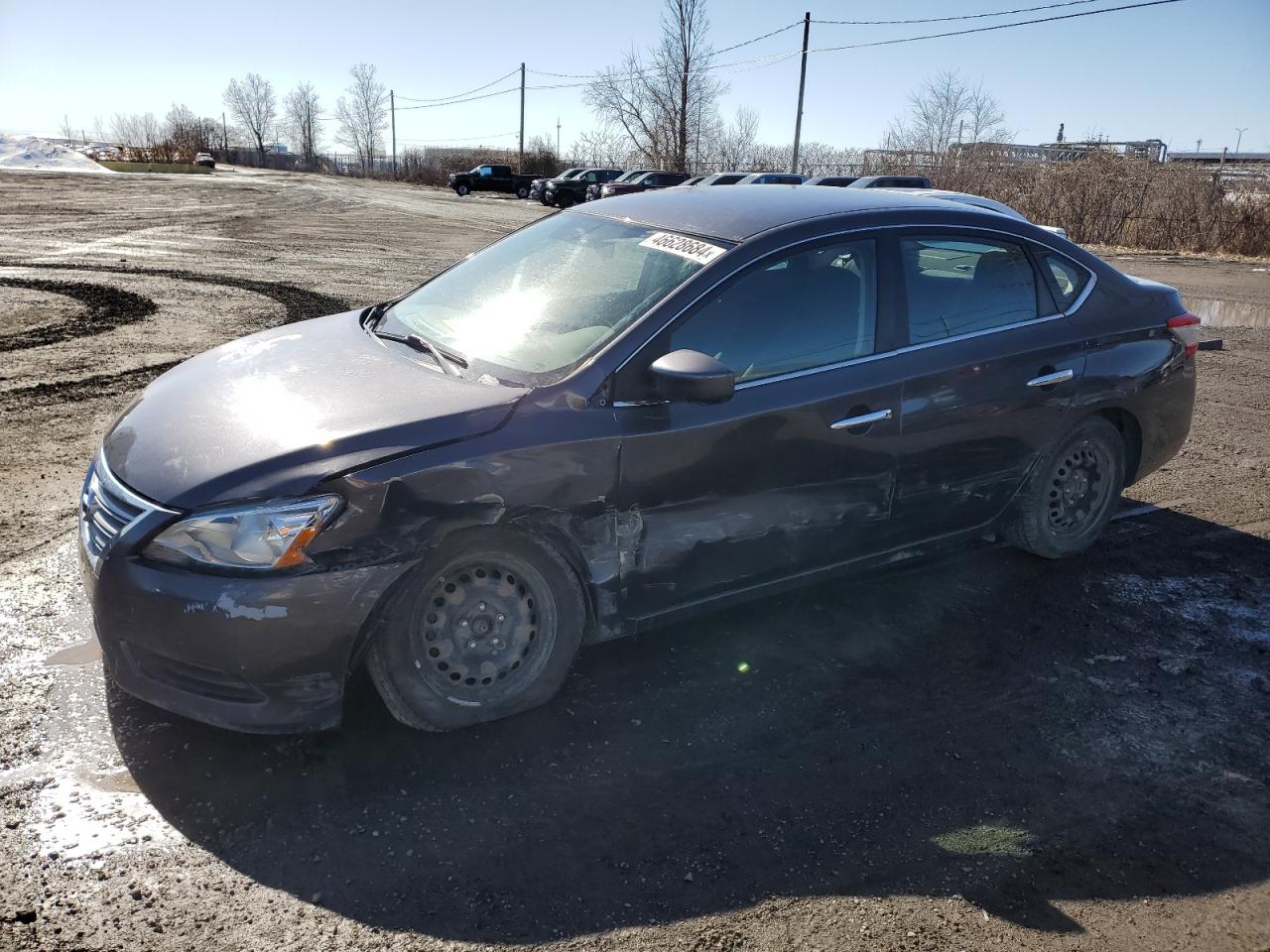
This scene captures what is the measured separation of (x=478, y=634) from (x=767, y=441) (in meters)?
1.26

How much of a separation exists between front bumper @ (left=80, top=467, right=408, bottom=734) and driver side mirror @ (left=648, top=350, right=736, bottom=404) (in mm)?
1061

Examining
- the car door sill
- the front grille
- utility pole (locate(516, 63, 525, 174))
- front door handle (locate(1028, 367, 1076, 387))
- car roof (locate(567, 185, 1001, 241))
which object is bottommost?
the car door sill

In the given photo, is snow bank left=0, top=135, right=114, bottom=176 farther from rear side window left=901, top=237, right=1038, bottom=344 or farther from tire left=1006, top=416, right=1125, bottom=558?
tire left=1006, top=416, right=1125, bottom=558

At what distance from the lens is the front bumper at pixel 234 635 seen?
9.14 feet

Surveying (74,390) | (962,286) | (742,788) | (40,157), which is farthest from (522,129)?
(742,788)

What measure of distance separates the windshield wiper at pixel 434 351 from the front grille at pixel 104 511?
1.10 meters

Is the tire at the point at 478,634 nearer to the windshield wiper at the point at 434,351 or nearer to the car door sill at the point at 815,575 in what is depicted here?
the car door sill at the point at 815,575

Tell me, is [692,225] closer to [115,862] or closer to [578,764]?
[578,764]

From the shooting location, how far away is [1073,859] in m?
2.79

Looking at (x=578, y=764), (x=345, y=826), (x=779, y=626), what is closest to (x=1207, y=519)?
(x=779, y=626)

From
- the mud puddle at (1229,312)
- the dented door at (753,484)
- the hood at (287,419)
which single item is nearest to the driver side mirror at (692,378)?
the dented door at (753,484)

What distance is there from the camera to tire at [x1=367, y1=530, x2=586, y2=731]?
305 cm

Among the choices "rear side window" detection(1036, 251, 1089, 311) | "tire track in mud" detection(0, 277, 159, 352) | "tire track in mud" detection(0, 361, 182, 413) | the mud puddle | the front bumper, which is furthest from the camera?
the mud puddle

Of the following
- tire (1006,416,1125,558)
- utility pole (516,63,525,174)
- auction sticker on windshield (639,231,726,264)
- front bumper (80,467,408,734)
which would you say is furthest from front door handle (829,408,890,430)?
utility pole (516,63,525,174)
